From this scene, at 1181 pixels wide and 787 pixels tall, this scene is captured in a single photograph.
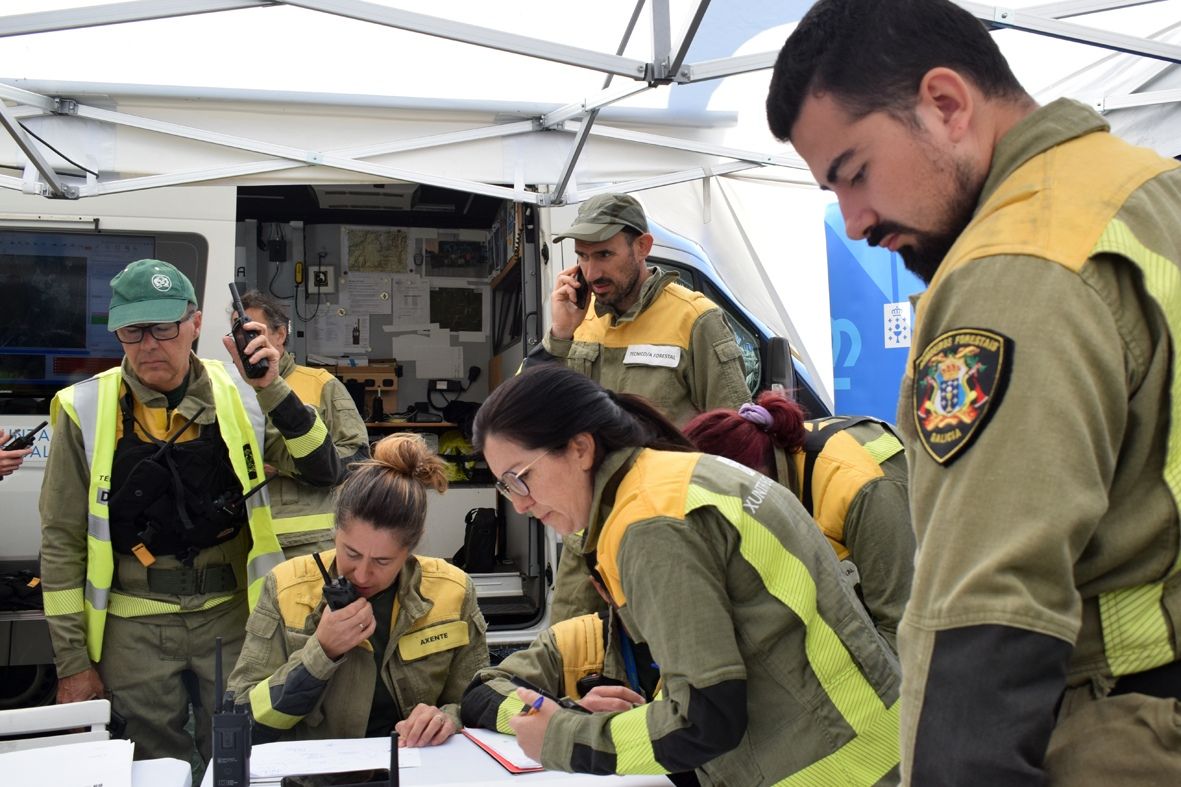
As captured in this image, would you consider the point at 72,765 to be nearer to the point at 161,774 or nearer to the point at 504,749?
the point at 161,774

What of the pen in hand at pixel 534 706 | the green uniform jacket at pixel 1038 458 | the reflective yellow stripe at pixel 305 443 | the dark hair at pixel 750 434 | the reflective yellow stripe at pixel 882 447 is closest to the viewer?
the green uniform jacket at pixel 1038 458

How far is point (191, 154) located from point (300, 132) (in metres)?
0.45

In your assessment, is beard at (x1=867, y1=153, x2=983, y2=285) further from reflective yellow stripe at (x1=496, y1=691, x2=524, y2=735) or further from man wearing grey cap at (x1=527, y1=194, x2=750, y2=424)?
man wearing grey cap at (x1=527, y1=194, x2=750, y2=424)

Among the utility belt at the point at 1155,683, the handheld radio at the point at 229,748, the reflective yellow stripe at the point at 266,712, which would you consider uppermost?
the utility belt at the point at 1155,683

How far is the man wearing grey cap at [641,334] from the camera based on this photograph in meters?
3.34

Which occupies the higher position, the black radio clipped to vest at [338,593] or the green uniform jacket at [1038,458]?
the green uniform jacket at [1038,458]

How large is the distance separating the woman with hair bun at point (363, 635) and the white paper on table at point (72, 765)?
48cm

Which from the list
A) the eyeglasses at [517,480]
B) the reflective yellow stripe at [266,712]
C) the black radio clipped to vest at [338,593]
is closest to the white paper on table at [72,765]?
the reflective yellow stripe at [266,712]

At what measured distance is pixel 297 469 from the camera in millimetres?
3568

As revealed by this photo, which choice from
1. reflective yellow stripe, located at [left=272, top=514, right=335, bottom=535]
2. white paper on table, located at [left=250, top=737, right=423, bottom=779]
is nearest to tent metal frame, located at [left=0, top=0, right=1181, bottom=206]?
reflective yellow stripe, located at [left=272, top=514, right=335, bottom=535]

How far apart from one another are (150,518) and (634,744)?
2139 mm

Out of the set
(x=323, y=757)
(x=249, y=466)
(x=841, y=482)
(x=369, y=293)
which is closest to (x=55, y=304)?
(x=249, y=466)

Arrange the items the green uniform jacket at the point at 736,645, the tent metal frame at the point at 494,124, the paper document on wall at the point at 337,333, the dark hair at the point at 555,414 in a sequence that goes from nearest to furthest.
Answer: the green uniform jacket at the point at 736,645 → the dark hair at the point at 555,414 → the tent metal frame at the point at 494,124 → the paper document on wall at the point at 337,333

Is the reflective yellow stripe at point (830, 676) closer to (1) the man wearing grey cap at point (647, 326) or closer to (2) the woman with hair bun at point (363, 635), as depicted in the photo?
(2) the woman with hair bun at point (363, 635)
